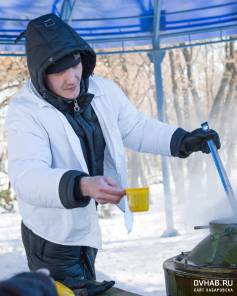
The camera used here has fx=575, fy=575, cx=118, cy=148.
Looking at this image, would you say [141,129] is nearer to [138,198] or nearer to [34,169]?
[34,169]

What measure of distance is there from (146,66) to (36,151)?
18.0 metres

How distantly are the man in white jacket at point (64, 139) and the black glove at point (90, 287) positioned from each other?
0.36 feet

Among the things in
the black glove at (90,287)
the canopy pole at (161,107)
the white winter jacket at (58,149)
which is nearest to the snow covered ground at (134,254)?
the canopy pole at (161,107)

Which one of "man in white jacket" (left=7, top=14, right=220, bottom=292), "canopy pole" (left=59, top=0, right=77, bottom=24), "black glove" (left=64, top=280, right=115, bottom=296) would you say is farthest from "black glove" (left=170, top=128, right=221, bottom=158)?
"canopy pole" (left=59, top=0, right=77, bottom=24)

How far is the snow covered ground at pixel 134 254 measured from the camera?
267 inches

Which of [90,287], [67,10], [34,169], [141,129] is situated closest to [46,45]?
[34,169]

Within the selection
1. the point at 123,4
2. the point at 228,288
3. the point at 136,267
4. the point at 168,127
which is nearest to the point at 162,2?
the point at 123,4

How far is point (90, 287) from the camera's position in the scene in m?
2.46

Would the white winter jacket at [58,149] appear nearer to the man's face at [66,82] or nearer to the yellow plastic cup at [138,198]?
the man's face at [66,82]

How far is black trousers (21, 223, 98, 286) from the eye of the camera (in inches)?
111

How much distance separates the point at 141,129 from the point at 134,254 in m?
5.62

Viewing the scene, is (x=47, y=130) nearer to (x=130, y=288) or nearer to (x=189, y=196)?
(x=130, y=288)

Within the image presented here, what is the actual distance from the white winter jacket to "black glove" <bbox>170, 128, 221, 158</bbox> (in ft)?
0.15

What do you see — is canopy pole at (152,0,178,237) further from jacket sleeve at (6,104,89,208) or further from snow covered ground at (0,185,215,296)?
jacket sleeve at (6,104,89,208)
